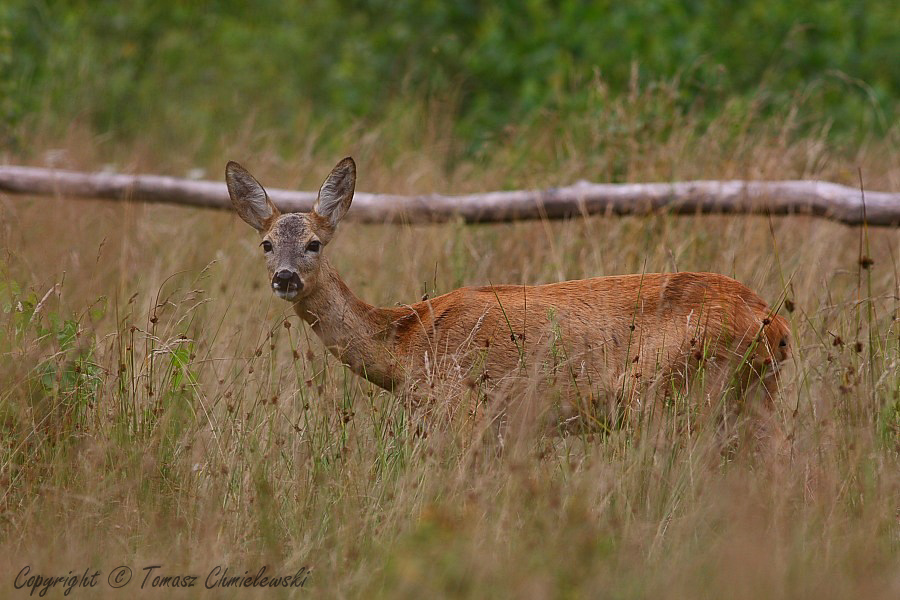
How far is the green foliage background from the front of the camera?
10.1 meters

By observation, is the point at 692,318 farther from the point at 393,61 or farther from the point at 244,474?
the point at 393,61

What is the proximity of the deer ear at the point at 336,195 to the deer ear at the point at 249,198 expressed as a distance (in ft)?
0.66

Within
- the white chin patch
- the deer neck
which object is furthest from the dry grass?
the white chin patch

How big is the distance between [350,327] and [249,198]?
80 centimetres

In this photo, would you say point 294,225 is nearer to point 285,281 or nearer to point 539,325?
point 285,281

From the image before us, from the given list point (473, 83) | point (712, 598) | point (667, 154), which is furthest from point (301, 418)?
point (473, 83)

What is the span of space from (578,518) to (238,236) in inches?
186

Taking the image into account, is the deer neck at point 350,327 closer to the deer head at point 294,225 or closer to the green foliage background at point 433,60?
the deer head at point 294,225

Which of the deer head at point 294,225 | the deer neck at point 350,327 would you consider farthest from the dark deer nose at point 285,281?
the deer neck at point 350,327

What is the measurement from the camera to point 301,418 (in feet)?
15.0

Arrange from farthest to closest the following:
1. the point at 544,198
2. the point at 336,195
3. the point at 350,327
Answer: the point at 544,198, the point at 336,195, the point at 350,327

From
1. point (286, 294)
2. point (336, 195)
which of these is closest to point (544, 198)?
point (336, 195)

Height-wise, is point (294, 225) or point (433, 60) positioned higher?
point (433, 60)

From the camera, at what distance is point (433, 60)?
1131cm
